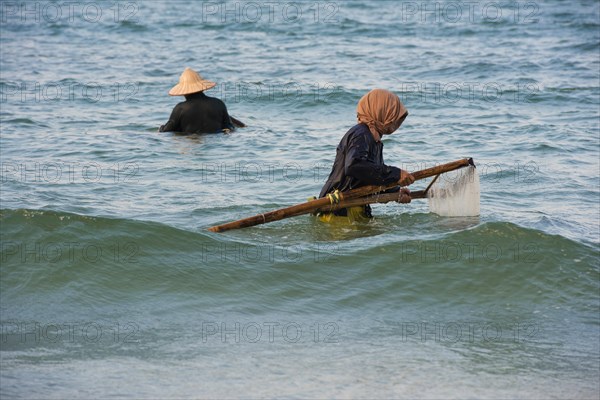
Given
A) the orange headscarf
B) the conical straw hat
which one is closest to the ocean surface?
the conical straw hat

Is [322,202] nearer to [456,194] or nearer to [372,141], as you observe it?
[372,141]

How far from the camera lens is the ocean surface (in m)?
5.28

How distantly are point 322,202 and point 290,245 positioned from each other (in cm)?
70

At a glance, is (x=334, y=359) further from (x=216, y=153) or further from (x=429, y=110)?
(x=429, y=110)

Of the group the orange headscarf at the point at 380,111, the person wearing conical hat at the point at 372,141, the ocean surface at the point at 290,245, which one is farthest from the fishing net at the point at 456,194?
the orange headscarf at the point at 380,111

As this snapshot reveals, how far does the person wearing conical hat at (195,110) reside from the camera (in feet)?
35.3

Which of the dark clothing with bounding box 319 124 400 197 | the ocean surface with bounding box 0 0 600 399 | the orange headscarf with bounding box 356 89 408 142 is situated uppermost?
the orange headscarf with bounding box 356 89 408 142

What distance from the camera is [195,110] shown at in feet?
35.8

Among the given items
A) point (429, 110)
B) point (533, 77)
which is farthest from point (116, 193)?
point (533, 77)

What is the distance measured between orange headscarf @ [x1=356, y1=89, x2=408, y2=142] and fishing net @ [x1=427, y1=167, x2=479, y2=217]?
81 centimetres

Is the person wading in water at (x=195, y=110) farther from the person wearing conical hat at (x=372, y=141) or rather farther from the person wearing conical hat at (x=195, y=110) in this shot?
the person wearing conical hat at (x=372, y=141)

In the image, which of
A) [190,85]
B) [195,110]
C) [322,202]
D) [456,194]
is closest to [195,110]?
[195,110]

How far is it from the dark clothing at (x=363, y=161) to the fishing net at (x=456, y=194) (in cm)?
74

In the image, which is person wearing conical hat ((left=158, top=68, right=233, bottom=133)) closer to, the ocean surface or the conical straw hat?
the conical straw hat
